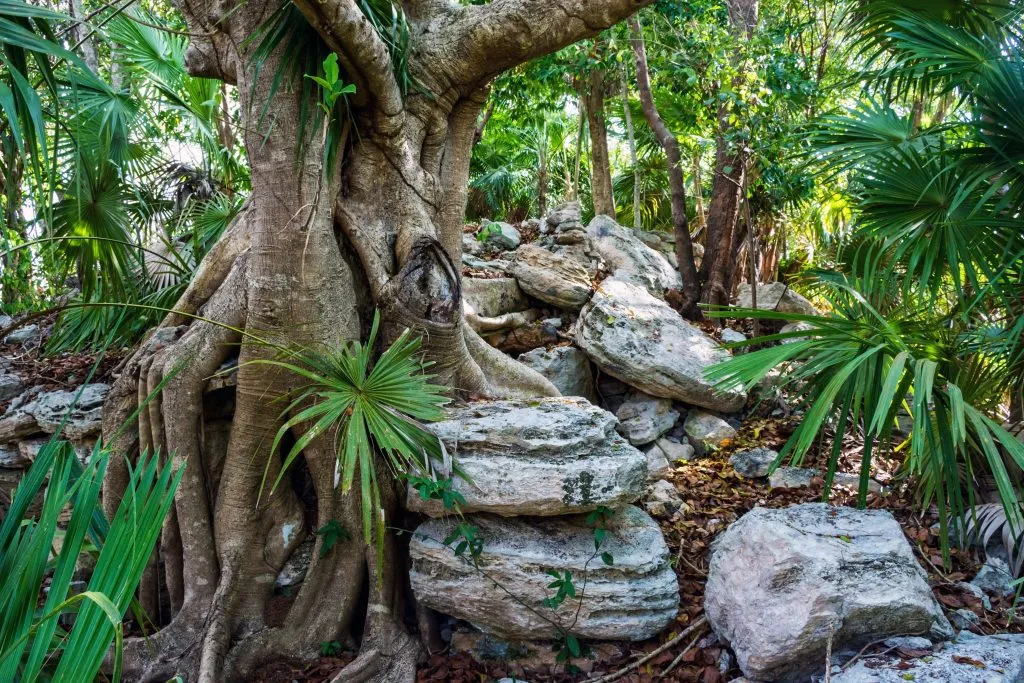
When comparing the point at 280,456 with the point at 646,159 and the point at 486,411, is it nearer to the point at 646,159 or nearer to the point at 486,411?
the point at 486,411

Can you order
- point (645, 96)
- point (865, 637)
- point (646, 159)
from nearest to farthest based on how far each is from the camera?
point (865, 637) < point (645, 96) < point (646, 159)

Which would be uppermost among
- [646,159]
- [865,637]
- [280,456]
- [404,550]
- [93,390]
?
[646,159]

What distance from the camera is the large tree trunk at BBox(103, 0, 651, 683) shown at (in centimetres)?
405

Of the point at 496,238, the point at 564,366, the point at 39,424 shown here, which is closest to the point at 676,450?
the point at 564,366

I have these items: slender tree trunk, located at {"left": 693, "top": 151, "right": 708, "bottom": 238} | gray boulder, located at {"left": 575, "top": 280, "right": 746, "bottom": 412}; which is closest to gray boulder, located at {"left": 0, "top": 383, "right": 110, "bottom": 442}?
gray boulder, located at {"left": 575, "top": 280, "right": 746, "bottom": 412}

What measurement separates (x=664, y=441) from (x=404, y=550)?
2438 millimetres

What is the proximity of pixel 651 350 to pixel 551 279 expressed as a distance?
3.79ft

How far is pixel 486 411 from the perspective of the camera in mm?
4418

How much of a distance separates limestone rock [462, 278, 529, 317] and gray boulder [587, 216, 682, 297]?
3.20 ft

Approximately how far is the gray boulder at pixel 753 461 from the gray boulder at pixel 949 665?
201 centimetres

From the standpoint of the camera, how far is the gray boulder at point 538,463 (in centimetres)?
397

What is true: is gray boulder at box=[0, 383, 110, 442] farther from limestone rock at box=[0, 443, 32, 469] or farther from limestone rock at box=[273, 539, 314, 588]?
limestone rock at box=[273, 539, 314, 588]

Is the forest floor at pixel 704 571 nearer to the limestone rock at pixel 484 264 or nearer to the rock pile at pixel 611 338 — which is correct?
the rock pile at pixel 611 338

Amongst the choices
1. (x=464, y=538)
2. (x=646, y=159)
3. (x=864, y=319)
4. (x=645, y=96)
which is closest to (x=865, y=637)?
(x=864, y=319)
